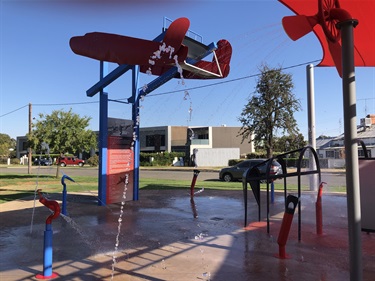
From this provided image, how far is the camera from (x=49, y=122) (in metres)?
21.8

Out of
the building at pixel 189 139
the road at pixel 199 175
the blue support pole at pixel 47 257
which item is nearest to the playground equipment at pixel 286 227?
the blue support pole at pixel 47 257

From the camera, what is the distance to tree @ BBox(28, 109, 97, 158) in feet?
70.5

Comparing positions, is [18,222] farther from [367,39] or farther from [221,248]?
[367,39]

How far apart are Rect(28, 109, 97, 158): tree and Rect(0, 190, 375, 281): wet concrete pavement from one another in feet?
39.5

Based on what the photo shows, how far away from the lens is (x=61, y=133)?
21484mm

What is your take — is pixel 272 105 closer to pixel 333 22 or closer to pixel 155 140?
pixel 333 22

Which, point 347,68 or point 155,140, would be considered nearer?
point 347,68

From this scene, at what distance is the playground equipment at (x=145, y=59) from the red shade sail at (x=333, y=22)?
75.6 inches

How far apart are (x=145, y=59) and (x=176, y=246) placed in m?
3.43

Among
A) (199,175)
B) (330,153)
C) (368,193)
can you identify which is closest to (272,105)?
(199,175)

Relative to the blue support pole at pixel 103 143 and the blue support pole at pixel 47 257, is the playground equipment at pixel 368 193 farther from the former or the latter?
the blue support pole at pixel 103 143

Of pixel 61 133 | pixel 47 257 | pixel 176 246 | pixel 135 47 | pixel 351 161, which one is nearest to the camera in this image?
pixel 351 161

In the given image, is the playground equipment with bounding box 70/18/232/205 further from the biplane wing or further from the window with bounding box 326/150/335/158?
the window with bounding box 326/150/335/158

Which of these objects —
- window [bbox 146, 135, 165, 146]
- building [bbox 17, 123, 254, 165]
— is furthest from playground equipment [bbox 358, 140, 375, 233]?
window [bbox 146, 135, 165, 146]
